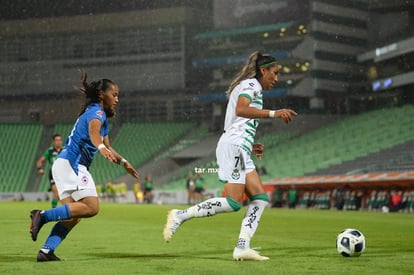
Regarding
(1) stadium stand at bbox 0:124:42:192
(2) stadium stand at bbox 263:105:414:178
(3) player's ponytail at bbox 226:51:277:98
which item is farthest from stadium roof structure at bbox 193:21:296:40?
(3) player's ponytail at bbox 226:51:277:98

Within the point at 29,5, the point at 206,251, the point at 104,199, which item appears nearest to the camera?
the point at 206,251

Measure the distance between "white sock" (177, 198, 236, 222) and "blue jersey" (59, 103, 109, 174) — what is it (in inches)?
50.2

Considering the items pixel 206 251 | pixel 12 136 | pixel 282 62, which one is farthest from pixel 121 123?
pixel 206 251

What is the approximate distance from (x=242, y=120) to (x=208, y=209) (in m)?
1.09

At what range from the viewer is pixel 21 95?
241 feet

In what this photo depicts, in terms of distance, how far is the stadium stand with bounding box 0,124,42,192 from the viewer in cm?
5666

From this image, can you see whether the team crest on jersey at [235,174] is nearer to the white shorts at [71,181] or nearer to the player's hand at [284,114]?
the player's hand at [284,114]

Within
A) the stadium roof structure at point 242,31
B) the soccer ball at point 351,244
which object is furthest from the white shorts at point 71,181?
the stadium roof structure at point 242,31

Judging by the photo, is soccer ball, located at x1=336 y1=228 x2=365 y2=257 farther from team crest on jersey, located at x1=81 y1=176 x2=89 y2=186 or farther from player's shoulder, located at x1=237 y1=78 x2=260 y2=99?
team crest on jersey, located at x1=81 y1=176 x2=89 y2=186

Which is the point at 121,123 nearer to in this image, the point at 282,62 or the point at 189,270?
the point at 282,62

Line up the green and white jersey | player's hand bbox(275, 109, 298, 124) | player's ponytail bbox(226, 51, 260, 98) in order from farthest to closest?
player's ponytail bbox(226, 51, 260, 98), the green and white jersey, player's hand bbox(275, 109, 298, 124)

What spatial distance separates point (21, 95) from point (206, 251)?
6646cm

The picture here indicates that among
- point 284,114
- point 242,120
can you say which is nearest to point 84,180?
point 242,120

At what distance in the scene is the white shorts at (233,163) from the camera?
26.8ft
